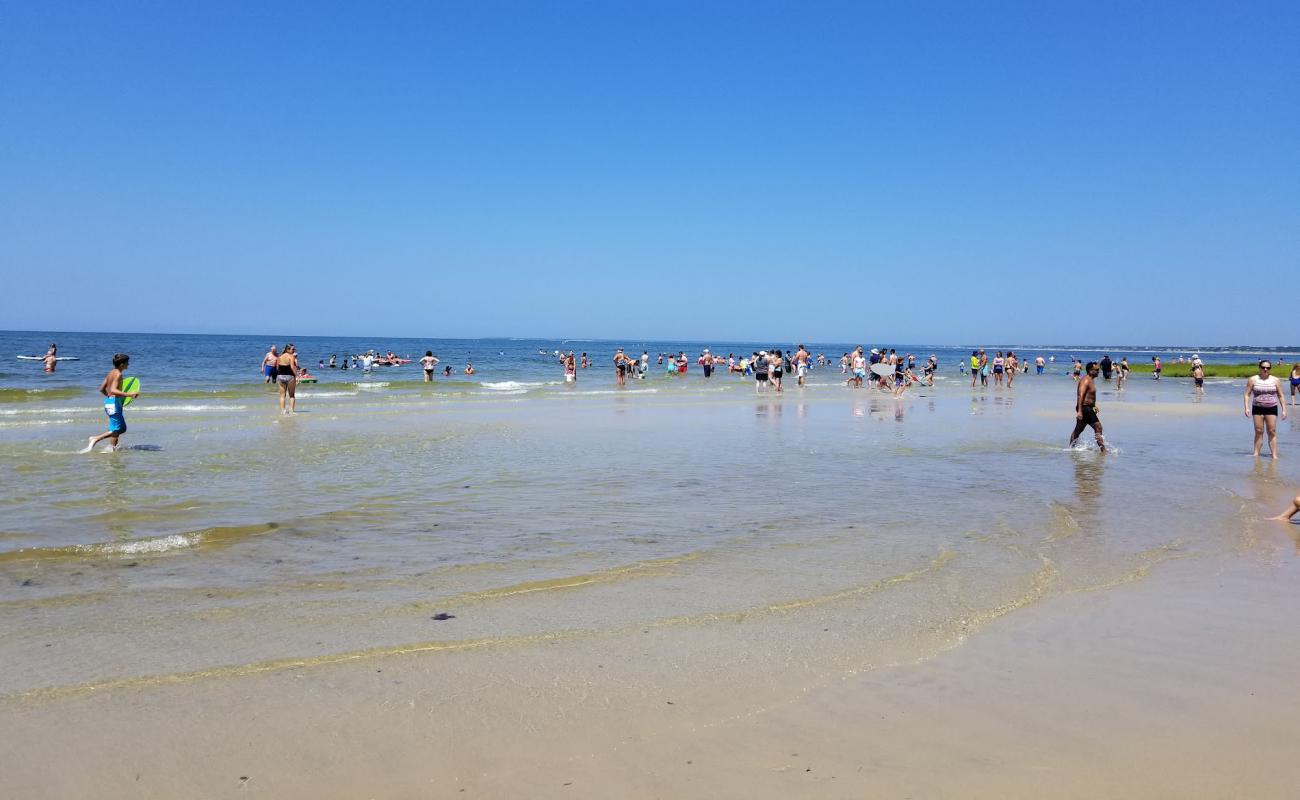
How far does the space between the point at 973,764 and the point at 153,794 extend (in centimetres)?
344

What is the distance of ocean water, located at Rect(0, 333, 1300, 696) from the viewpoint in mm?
5391

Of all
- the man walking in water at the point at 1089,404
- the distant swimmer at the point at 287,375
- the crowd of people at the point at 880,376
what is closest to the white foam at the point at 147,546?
the crowd of people at the point at 880,376

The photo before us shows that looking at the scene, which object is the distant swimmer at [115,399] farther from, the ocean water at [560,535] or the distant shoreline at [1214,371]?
the distant shoreline at [1214,371]

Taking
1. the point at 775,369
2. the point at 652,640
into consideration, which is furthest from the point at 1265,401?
the point at 775,369

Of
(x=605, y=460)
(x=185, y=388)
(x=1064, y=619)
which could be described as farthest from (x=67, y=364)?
(x=1064, y=619)

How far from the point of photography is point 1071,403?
3145cm

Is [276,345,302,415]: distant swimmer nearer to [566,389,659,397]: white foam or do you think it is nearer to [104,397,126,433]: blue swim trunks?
[104,397,126,433]: blue swim trunks

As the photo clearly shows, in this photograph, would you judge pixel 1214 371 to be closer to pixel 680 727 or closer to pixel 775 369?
pixel 775 369

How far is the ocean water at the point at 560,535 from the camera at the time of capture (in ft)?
17.7

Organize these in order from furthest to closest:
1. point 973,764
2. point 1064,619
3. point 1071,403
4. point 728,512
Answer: point 1071,403 < point 728,512 < point 1064,619 < point 973,764

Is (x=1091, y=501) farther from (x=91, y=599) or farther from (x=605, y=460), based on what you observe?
(x=91, y=599)

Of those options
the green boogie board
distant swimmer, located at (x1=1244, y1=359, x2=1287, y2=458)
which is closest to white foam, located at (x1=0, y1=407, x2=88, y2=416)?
the green boogie board

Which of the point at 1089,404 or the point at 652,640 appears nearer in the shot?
the point at 652,640

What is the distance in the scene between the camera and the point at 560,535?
836 centimetres
